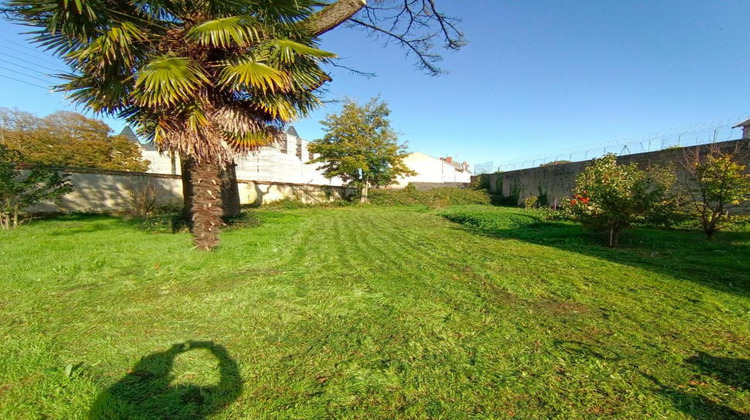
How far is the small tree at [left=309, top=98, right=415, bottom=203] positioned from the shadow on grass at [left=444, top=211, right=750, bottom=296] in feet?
44.2

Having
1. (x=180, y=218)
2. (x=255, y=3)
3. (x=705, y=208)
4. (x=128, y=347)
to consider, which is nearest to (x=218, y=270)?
(x=128, y=347)

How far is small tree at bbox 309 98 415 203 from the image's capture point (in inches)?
865

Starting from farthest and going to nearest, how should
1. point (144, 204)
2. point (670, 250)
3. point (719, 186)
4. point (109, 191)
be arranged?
point (109, 191)
point (144, 204)
point (719, 186)
point (670, 250)

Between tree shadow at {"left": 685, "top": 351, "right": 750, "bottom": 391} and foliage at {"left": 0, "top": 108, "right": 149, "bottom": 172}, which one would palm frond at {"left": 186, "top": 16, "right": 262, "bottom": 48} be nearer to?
tree shadow at {"left": 685, "top": 351, "right": 750, "bottom": 391}

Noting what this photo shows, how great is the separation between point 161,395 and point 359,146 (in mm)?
21119

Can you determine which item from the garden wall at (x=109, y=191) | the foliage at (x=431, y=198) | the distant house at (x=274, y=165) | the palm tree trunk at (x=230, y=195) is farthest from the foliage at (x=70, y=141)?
the palm tree trunk at (x=230, y=195)

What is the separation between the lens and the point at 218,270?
188 inches

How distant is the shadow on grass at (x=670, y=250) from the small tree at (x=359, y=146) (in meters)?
13.5

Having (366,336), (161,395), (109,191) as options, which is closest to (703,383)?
(366,336)

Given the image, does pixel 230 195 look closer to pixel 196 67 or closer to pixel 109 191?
pixel 196 67

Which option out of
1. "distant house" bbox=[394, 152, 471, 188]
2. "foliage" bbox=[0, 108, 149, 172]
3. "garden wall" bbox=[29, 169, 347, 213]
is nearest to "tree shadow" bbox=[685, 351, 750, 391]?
"garden wall" bbox=[29, 169, 347, 213]

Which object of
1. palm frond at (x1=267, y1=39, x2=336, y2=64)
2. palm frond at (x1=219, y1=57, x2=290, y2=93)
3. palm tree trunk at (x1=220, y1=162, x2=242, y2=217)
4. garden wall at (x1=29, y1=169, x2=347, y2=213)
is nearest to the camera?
palm frond at (x1=219, y1=57, x2=290, y2=93)

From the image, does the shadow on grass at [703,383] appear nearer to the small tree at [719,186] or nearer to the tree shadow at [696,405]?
the tree shadow at [696,405]

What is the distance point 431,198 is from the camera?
25.5 metres
